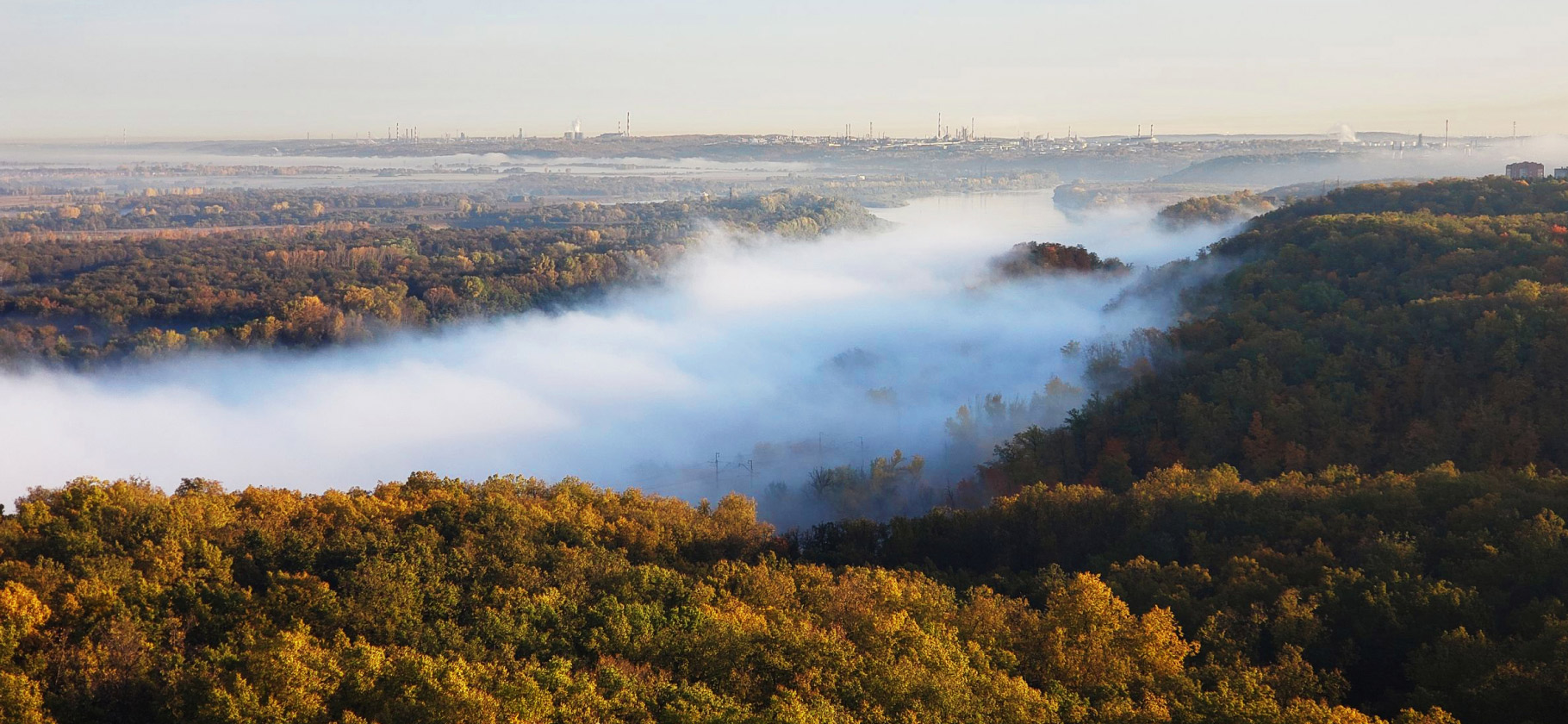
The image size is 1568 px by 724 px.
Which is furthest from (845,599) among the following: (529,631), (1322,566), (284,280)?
(284,280)

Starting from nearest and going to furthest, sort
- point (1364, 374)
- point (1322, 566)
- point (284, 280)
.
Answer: point (1322, 566)
point (1364, 374)
point (284, 280)

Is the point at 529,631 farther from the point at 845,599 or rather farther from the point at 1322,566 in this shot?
the point at 1322,566

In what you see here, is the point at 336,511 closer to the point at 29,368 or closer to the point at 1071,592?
the point at 1071,592

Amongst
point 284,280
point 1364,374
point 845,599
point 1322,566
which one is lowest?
point 1322,566

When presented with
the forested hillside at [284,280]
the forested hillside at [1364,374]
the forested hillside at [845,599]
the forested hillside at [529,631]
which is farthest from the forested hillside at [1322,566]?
the forested hillside at [284,280]

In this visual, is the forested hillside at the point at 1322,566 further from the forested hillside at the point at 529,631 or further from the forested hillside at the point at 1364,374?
the forested hillside at the point at 1364,374

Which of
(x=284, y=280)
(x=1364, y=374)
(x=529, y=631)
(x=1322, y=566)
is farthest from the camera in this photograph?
(x=284, y=280)

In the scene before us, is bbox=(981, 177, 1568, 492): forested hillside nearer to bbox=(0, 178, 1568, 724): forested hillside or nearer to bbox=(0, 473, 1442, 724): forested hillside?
bbox=(0, 178, 1568, 724): forested hillside

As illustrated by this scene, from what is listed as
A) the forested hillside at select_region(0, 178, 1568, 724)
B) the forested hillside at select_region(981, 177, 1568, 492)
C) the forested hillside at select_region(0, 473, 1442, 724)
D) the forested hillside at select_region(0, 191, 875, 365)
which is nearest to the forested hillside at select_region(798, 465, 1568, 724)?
the forested hillside at select_region(0, 178, 1568, 724)

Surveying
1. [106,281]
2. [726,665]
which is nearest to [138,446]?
[106,281]
